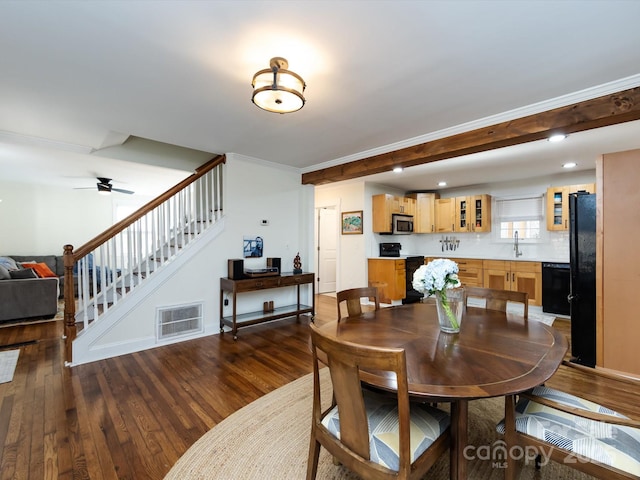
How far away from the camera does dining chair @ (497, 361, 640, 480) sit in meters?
1.12

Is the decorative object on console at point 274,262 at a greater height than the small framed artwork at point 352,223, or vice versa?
the small framed artwork at point 352,223

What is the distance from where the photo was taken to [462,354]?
146 centimetres

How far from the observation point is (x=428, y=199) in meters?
6.46

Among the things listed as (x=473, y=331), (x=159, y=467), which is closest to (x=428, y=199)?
(x=473, y=331)

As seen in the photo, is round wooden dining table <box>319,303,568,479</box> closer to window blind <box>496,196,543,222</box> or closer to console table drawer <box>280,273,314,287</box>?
console table drawer <box>280,273,314,287</box>

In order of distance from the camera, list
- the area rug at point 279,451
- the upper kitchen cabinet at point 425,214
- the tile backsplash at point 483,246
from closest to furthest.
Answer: the area rug at point 279,451
the tile backsplash at point 483,246
the upper kitchen cabinet at point 425,214

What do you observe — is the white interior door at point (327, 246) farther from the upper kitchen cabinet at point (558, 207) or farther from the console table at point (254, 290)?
the upper kitchen cabinet at point (558, 207)

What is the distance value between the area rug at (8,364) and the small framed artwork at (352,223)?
5039 millimetres

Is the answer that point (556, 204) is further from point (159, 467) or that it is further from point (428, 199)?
point (159, 467)

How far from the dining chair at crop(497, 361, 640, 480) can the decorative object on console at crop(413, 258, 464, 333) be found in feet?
1.66

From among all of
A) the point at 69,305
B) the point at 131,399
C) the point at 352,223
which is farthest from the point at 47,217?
the point at 352,223

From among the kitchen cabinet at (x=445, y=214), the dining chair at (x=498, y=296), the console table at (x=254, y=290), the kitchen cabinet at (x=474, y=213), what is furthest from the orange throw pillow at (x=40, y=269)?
the kitchen cabinet at (x=474, y=213)

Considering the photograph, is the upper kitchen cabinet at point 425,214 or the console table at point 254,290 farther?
the upper kitchen cabinet at point 425,214

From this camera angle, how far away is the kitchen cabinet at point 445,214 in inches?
243
